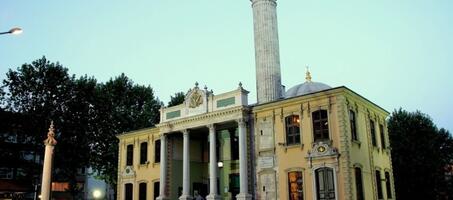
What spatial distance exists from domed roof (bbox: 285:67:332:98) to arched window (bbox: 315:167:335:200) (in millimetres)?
8538

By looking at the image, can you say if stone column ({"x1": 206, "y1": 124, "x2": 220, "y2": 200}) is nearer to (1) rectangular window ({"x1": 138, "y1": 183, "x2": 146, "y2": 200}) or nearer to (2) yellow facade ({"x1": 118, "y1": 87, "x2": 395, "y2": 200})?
(2) yellow facade ({"x1": 118, "y1": 87, "x2": 395, "y2": 200})

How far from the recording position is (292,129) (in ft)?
81.0

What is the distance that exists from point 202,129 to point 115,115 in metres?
15.7

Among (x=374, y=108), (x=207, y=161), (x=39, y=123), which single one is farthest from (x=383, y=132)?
(x=39, y=123)

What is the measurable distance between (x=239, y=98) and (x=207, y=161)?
7.34m

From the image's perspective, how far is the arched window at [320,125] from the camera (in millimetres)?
23406

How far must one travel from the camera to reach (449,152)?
129 feet

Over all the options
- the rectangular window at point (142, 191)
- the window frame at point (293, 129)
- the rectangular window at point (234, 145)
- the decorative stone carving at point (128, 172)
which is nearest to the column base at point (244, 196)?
the window frame at point (293, 129)

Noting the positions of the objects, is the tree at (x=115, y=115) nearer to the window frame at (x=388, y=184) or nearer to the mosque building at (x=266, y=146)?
the mosque building at (x=266, y=146)

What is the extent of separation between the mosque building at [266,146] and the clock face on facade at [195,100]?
68 mm

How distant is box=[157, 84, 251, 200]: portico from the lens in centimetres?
2614

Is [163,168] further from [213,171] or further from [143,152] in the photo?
[213,171]

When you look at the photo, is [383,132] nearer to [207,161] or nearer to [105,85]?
[207,161]

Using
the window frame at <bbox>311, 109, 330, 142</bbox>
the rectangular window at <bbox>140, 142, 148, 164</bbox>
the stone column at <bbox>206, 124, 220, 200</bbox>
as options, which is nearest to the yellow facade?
the window frame at <bbox>311, 109, 330, 142</bbox>
